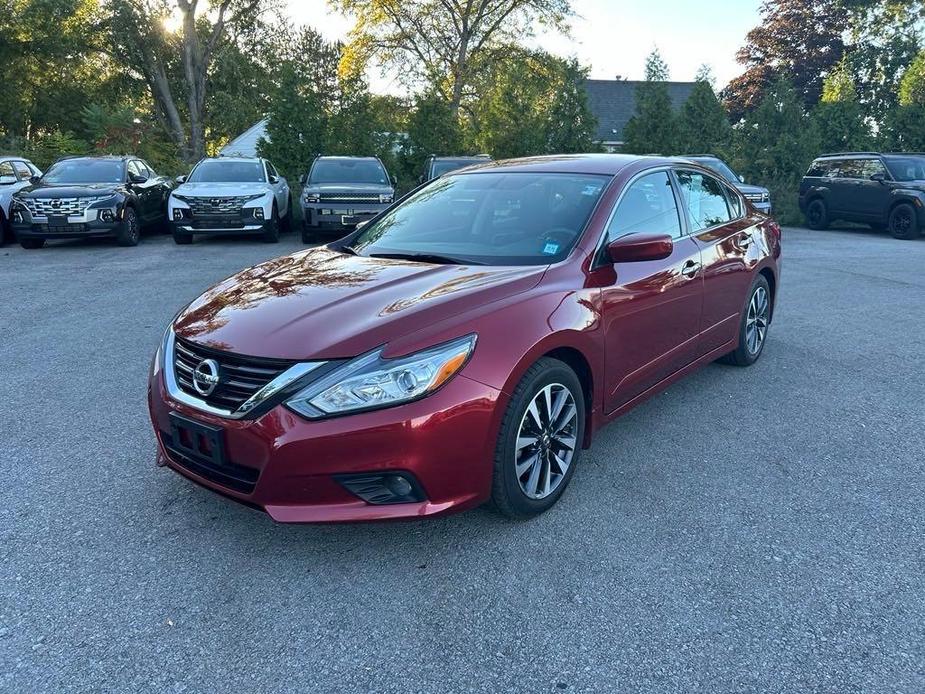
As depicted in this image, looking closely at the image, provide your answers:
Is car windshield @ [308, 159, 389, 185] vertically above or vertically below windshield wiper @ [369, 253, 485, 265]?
above

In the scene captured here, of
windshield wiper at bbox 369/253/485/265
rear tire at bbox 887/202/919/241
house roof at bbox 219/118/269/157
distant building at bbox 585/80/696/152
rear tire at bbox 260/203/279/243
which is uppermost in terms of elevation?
distant building at bbox 585/80/696/152

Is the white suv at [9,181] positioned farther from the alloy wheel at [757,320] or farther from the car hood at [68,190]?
the alloy wheel at [757,320]

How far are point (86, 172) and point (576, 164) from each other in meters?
11.7

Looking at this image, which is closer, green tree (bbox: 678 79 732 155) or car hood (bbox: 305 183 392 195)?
car hood (bbox: 305 183 392 195)

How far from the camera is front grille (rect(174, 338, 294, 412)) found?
2.67m

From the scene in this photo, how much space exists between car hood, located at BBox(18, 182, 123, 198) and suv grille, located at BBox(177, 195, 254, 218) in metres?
1.22

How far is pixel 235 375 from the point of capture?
274 centimetres

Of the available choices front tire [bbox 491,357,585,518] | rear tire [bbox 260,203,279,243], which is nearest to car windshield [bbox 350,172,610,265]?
front tire [bbox 491,357,585,518]

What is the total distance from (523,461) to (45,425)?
119 inches

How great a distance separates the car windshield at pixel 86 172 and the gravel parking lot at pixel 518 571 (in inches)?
371

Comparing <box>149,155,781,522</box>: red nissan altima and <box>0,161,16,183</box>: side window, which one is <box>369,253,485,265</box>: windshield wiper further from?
<box>0,161,16,183</box>: side window

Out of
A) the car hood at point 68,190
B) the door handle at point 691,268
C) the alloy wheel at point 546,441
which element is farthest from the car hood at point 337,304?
the car hood at point 68,190

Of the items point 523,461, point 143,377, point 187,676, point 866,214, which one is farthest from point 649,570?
point 866,214

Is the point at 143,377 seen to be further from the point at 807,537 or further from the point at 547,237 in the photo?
the point at 807,537
